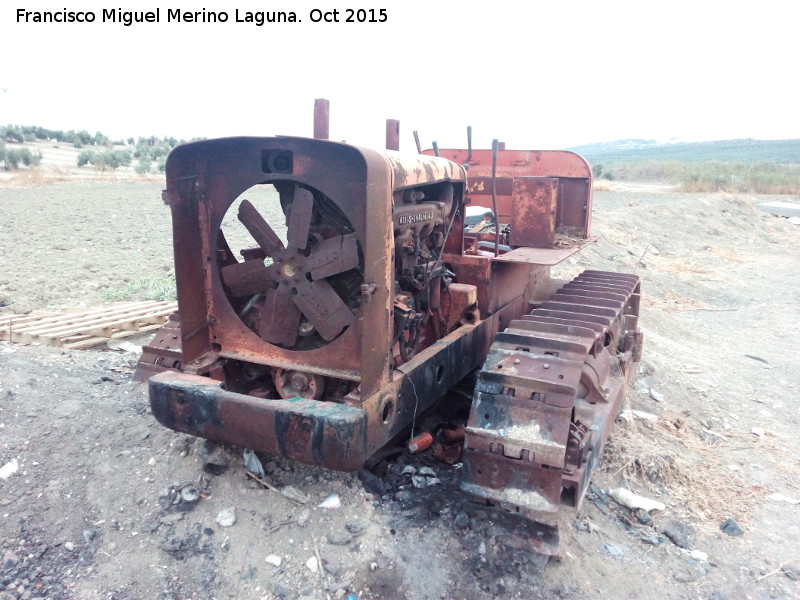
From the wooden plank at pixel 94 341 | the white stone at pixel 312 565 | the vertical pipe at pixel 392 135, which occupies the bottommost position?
the white stone at pixel 312 565

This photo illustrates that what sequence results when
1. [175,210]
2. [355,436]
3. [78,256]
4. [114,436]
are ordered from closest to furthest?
[355,436], [175,210], [114,436], [78,256]

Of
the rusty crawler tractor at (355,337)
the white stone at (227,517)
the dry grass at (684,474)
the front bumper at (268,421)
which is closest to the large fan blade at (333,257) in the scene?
the rusty crawler tractor at (355,337)

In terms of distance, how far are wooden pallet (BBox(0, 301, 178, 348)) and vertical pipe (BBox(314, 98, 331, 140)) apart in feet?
11.2

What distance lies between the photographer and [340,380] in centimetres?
363

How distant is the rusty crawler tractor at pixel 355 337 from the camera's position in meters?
3.13

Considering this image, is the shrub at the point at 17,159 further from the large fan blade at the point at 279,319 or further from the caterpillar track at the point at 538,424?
the caterpillar track at the point at 538,424

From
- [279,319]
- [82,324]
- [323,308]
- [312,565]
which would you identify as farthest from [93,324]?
[312,565]

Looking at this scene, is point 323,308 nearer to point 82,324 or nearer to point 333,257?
point 333,257

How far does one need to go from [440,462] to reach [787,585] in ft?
6.35

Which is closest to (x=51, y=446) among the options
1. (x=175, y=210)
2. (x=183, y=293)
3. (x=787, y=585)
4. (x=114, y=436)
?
(x=114, y=436)

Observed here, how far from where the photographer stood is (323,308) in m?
3.44

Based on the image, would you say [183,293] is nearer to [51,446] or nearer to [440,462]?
[51,446]

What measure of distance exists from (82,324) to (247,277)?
311 cm

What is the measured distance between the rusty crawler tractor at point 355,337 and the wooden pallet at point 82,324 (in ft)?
8.12
